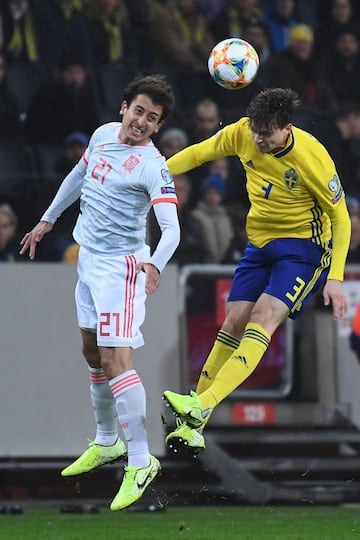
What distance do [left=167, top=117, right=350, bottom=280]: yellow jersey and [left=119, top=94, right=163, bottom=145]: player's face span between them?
46 cm

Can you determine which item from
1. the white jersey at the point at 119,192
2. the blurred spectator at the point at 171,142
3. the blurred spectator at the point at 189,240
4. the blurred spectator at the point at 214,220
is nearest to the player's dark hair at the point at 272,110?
the white jersey at the point at 119,192

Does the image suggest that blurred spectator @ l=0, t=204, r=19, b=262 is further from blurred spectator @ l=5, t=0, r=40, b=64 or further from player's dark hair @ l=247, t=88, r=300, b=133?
Answer: player's dark hair @ l=247, t=88, r=300, b=133

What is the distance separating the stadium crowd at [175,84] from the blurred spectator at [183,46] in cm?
1

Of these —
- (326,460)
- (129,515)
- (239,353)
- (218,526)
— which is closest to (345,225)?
(239,353)

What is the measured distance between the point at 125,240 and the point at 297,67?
6984 mm

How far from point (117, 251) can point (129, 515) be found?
3.19 metres

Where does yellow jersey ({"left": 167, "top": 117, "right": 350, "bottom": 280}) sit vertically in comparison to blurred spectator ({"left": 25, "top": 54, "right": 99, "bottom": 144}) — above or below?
below

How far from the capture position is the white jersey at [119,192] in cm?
751

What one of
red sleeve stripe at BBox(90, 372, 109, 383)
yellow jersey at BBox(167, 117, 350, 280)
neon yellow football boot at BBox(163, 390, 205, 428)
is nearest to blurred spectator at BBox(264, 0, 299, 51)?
yellow jersey at BBox(167, 117, 350, 280)

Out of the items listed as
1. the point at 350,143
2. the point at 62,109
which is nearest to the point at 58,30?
the point at 62,109

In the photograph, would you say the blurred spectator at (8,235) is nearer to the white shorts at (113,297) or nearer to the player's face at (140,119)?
the white shorts at (113,297)

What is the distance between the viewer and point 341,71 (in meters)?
14.5

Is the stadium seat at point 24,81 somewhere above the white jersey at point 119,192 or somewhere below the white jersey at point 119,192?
above

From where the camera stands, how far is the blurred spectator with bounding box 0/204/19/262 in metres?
10.9
